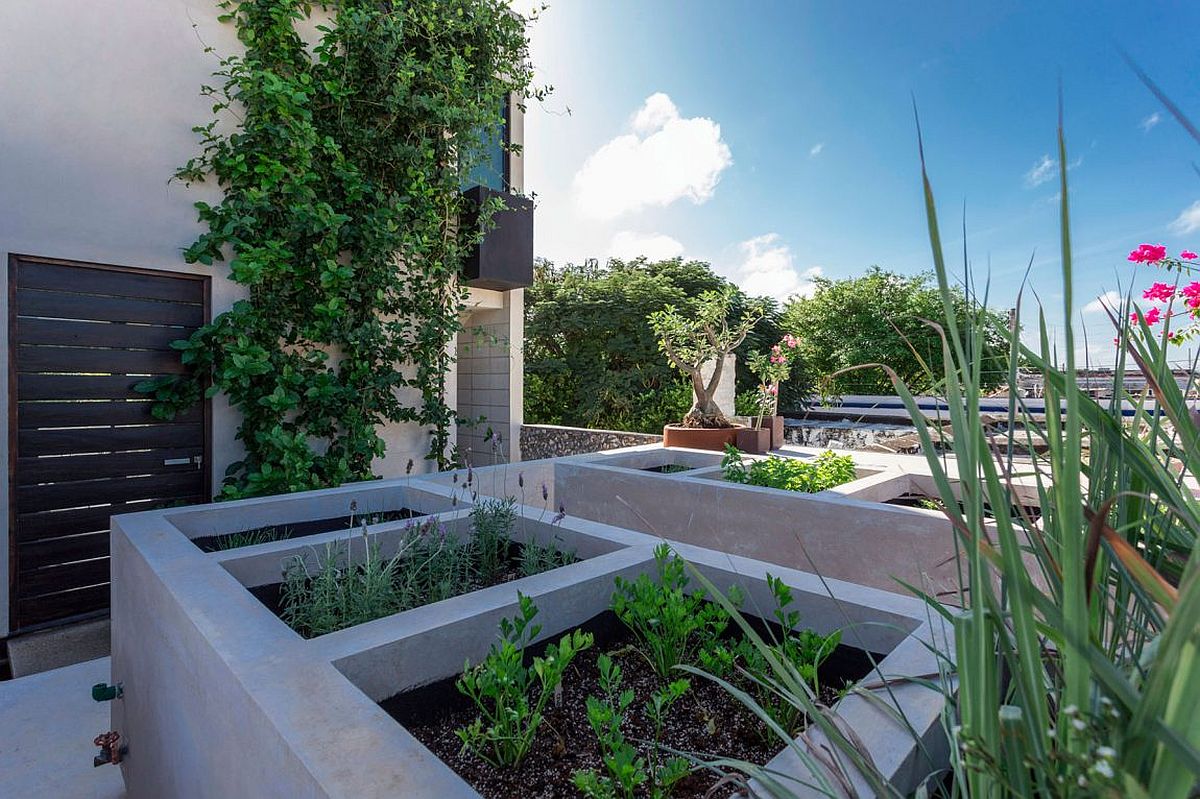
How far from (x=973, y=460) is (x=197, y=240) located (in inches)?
157

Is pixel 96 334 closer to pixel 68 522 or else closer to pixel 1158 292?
pixel 68 522

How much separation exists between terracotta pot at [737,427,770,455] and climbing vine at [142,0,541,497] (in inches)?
89.0

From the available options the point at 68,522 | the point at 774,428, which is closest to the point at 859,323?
the point at 774,428

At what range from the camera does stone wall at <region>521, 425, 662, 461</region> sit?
606 cm

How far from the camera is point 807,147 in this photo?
8.88 metres

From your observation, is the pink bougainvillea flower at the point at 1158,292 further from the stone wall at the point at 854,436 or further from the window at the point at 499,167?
the window at the point at 499,167

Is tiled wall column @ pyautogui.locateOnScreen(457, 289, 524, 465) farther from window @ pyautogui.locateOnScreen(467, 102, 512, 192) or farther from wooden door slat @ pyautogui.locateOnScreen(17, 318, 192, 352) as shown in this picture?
wooden door slat @ pyautogui.locateOnScreen(17, 318, 192, 352)

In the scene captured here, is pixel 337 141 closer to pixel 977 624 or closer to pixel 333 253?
pixel 333 253

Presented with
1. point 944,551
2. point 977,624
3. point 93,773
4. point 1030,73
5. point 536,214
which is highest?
point 1030,73

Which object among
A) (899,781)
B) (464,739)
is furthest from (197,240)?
(899,781)

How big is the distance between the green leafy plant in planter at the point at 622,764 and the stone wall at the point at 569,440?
4706 millimetres

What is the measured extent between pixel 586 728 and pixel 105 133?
12.3 ft

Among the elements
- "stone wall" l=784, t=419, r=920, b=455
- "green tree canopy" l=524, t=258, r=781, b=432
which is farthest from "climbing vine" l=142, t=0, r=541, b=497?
"green tree canopy" l=524, t=258, r=781, b=432

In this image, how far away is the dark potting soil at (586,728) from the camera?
3.29 ft
